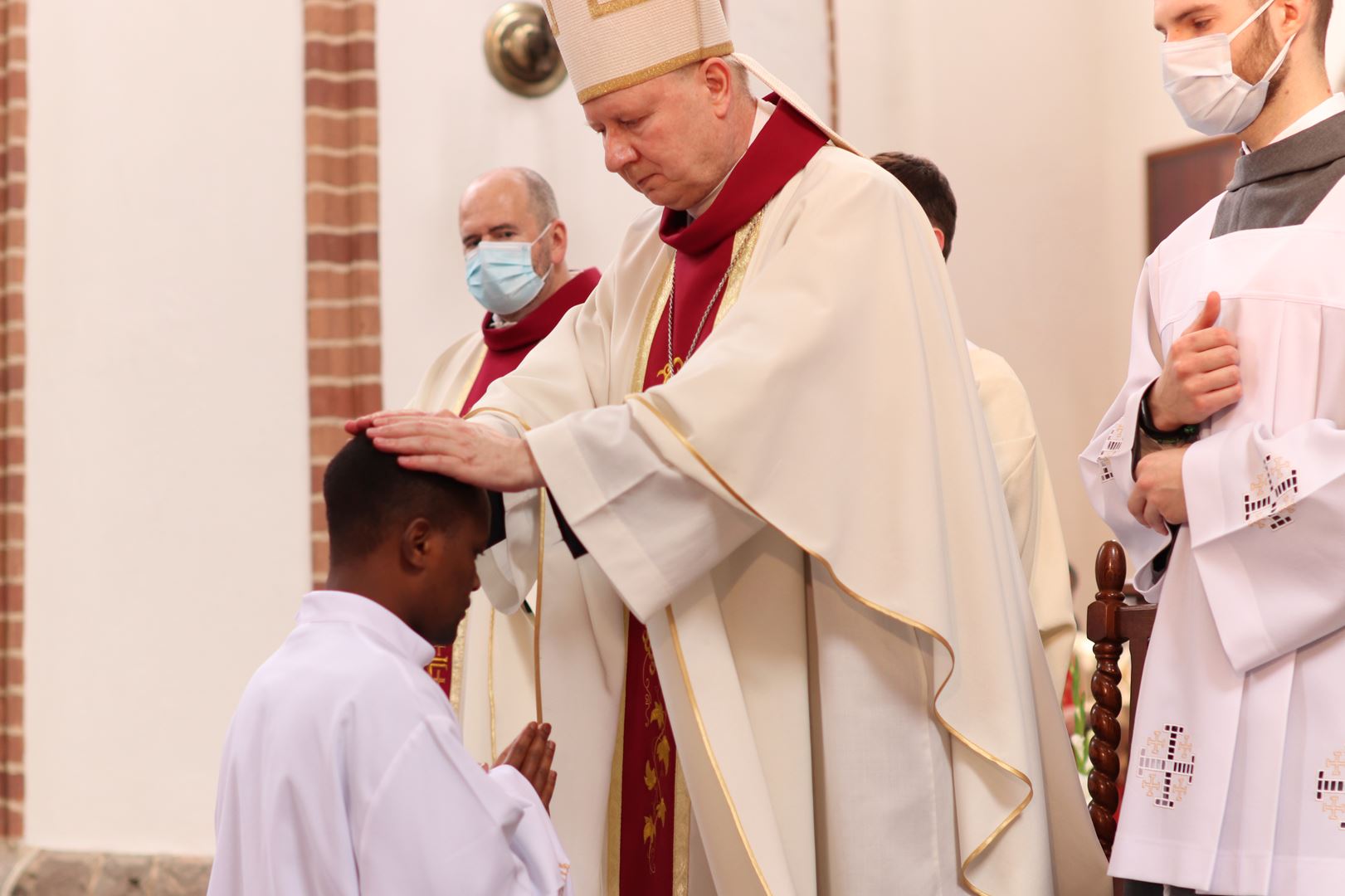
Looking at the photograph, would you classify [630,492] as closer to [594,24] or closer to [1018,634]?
[1018,634]

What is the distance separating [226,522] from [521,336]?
2301mm

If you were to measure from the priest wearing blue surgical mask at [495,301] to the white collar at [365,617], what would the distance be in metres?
1.94

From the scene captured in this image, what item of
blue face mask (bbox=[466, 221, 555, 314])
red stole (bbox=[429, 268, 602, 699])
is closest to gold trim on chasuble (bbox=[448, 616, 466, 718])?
red stole (bbox=[429, 268, 602, 699])

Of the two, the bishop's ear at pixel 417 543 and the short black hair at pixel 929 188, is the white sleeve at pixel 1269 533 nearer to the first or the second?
the bishop's ear at pixel 417 543

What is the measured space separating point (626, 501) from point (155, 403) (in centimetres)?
439

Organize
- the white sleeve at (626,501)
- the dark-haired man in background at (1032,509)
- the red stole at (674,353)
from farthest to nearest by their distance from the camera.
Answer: the dark-haired man in background at (1032,509) → the red stole at (674,353) → the white sleeve at (626,501)

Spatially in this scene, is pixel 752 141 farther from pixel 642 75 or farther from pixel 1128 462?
pixel 1128 462

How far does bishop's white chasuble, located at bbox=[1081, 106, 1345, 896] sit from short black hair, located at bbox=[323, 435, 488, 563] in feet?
3.82

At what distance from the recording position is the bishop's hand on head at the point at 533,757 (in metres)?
2.39

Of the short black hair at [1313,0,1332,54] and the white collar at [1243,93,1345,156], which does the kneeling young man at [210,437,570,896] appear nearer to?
the white collar at [1243,93,1345,156]

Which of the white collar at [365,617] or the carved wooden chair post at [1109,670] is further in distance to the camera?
the carved wooden chair post at [1109,670]

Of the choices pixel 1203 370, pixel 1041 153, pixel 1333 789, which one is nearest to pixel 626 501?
pixel 1203 370

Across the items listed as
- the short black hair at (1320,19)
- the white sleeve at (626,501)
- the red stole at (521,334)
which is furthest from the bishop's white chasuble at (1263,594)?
the red stole at (521,334)

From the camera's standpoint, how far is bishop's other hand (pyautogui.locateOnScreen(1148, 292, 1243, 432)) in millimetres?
2396
